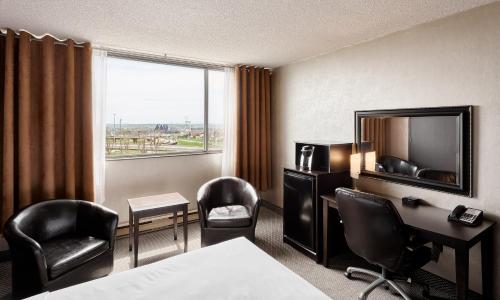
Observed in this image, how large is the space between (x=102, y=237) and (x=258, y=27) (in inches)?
99.0

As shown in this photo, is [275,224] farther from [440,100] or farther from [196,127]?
[440,100]

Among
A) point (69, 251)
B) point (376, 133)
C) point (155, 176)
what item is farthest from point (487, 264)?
point (155, 176)

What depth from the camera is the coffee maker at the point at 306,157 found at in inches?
122

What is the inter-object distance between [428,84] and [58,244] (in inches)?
143

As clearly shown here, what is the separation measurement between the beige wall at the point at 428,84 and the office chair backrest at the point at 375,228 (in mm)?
836

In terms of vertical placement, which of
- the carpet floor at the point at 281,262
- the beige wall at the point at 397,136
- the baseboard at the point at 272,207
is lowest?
the carpet floor at the point at 281,262

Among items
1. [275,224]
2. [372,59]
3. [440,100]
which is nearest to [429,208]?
[440,100]

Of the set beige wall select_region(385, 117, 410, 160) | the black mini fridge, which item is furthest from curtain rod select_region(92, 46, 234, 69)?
beige wall select_region(385, 117, 410, 160)

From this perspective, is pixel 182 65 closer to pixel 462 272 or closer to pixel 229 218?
pixel 229 218

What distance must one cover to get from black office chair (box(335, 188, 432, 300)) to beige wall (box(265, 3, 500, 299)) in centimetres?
67

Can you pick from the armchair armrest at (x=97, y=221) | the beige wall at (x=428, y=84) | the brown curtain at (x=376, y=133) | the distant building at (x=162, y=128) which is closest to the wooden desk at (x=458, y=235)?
the beige wall at (x=428, y=84)

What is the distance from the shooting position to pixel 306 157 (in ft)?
10.4

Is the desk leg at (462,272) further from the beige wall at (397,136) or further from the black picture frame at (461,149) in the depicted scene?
the beige wall at (397,136)

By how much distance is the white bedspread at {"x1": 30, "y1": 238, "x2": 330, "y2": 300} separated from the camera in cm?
131
